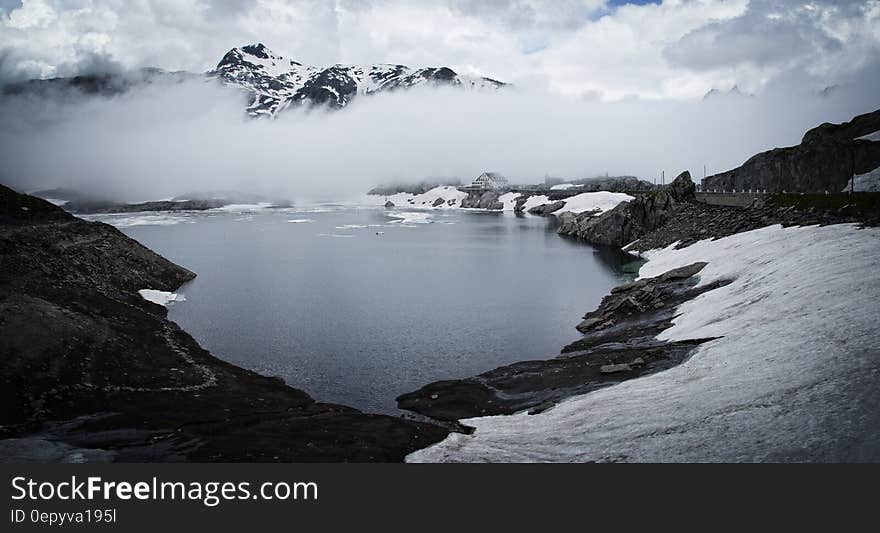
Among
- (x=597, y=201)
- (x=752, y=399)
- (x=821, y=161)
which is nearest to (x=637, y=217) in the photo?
(x=821, y=161)

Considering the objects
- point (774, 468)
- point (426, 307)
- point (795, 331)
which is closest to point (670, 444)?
point (774, 468)

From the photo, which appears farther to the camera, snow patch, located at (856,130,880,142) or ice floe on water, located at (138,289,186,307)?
snow patch, located at (856,130,880,142)

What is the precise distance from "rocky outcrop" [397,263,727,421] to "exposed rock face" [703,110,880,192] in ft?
193

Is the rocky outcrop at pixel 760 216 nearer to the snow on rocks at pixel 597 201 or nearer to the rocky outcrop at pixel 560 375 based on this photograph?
the rocky outcrop at pixel 560 375

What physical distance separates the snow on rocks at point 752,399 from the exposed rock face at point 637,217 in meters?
62.8

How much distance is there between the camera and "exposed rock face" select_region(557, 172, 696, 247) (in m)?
92.3

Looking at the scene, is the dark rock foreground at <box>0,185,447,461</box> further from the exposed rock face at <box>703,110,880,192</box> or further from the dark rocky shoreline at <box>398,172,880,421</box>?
the exposed rock face at <box>703,110,880,192</box>

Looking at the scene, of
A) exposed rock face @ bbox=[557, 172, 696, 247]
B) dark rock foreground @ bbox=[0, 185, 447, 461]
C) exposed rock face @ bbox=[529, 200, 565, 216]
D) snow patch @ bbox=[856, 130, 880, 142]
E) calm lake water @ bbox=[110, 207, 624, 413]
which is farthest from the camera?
exposed rock face @ bbox=[529, 200, 565, 216]

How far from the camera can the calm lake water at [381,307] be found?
3145 centimetres

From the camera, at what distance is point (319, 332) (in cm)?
3831

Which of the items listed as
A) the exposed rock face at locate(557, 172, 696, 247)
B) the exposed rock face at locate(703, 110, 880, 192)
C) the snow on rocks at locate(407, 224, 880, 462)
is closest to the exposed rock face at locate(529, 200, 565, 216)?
the exposed rock face at locate(703, 110, 880, 192)

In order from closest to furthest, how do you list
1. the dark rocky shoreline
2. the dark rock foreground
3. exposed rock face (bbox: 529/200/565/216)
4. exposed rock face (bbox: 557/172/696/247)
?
1. the dark rock foreground
2. the dark rocky shoreline
3. exposed rock face (bbox: 557/172/696/247)
4. exposed rock face (bbox: 529/200/565/216)

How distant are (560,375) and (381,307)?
70.3ft

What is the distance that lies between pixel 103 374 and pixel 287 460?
14.0m
